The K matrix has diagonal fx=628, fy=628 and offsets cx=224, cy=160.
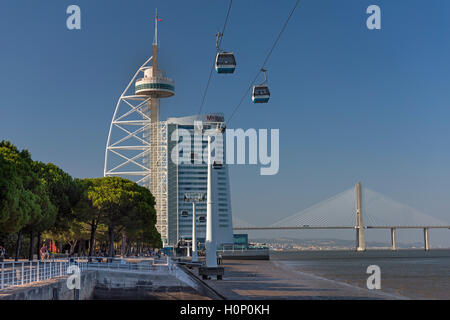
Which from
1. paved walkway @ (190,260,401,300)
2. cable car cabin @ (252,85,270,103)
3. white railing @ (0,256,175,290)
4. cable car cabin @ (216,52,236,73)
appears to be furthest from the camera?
paved walkway @ (190,260,401,300)

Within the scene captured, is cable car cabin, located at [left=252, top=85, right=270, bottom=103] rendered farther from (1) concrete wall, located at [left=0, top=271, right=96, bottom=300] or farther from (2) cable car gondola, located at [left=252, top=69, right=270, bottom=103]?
(1) concrete wall, located at [left=0, top=271, right=96, bottom=300]

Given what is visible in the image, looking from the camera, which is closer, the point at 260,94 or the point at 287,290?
the point at 260,94

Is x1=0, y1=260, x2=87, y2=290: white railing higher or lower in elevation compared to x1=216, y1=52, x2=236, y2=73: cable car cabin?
lower

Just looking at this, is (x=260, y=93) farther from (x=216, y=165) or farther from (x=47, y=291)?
(x=47, y=291)

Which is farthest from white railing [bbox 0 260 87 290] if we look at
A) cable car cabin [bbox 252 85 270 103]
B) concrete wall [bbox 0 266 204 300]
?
cable car cabin [bbox 252 85 270 103]

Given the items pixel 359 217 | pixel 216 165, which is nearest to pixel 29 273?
pixel 216 165

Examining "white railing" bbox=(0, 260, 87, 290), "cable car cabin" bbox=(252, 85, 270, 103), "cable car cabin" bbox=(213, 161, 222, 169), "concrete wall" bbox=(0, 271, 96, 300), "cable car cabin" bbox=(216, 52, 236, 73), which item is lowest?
"concrete wall" bbox=(0, 271, 96, 300)
